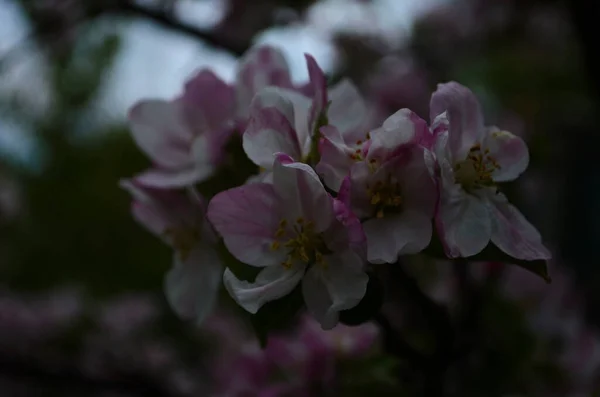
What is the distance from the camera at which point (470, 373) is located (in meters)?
0.80

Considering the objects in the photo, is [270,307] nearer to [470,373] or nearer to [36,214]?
[470,373]

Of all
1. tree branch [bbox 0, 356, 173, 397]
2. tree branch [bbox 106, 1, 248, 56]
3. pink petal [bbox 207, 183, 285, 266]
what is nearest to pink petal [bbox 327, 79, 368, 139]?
pink petal [bbox 207, 183, 285, 266]

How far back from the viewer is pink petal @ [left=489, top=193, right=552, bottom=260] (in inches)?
19.9

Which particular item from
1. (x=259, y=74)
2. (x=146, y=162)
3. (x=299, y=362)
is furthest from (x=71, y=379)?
(x=146, y=162)

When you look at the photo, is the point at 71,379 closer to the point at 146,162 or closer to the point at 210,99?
the point at 210,99

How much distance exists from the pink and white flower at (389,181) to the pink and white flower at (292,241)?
0.8 inches

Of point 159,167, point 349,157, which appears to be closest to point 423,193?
point 349,157

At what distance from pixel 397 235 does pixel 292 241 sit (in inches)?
3.7

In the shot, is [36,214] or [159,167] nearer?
[159,167]

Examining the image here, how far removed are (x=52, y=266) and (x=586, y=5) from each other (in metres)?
3.15

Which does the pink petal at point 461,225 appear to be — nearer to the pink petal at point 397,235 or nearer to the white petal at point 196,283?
the pink petal at point 397,235

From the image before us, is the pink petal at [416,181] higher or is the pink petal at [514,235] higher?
the pink petal at [416,181]

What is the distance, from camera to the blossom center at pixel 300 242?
0.53 m

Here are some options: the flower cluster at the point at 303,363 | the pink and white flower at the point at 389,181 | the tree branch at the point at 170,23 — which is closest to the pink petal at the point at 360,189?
the pink and white flower at the point at 389,181
